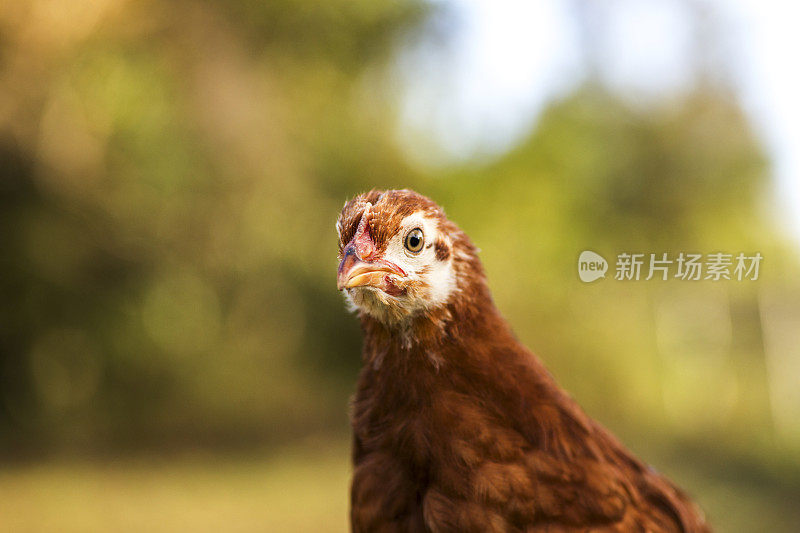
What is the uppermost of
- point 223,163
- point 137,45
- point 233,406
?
point 137,45

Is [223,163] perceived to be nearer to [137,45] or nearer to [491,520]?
[137,45]

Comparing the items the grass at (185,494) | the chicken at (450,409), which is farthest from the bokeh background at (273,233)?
the chicken at (450,409)

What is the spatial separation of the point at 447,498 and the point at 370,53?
297cm

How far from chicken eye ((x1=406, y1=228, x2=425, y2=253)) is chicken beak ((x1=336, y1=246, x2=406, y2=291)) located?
38 mm

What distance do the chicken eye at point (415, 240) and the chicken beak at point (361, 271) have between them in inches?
1.5

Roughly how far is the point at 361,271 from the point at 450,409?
237 millimetres

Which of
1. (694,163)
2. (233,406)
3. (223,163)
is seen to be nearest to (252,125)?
(223,163)

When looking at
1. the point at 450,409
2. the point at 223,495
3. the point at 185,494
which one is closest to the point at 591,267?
the point at 450,409

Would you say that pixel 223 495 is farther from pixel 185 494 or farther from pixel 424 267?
pixel 424 267

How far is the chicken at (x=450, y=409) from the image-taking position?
883 millimetres

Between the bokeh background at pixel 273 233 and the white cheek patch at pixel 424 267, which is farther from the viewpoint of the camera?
the bokeh background at pixel 273 233

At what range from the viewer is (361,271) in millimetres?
847

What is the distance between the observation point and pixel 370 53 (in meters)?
3.47

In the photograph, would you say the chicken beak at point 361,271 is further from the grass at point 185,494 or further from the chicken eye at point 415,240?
the grass at point 185,494
